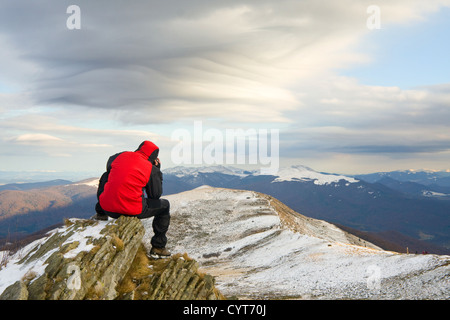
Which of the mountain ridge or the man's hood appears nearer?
the mountain ridge

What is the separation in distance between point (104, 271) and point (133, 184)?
11.9ft

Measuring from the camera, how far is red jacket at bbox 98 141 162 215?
36.6ft

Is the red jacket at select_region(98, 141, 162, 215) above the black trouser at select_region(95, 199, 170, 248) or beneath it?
above

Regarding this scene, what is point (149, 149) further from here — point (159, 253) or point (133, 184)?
point (159, 253)

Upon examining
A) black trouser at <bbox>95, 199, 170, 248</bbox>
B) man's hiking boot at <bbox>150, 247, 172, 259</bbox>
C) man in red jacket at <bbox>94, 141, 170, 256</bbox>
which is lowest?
man's hiking boot at <bbox>150, 247, 172, 259</bbox>

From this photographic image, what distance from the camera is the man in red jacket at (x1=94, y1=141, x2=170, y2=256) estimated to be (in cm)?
1118

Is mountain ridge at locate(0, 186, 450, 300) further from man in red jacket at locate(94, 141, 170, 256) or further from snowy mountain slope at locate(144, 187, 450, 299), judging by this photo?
man in red jacket at locate(94, 141, 170, 256)

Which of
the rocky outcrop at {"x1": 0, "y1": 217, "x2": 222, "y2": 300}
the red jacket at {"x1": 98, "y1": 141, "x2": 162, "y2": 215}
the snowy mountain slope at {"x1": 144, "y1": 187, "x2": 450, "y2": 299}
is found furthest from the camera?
the snowy mountain slope at {"x1": 144, "y1": 187, "x2": 450, "y2": 299}

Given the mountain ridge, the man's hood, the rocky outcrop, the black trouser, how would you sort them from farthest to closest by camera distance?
the black trouser < the man's hood < the mountain ridge < the rocky outcrop

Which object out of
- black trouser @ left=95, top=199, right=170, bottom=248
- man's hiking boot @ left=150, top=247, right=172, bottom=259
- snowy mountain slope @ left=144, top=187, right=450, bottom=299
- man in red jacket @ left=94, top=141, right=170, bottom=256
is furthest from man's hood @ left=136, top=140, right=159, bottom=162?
snowy mountain slope @ left=144, top=187, right=450, bottom=299

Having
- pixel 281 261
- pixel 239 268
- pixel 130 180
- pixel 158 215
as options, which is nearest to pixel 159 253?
pixel 158 215
